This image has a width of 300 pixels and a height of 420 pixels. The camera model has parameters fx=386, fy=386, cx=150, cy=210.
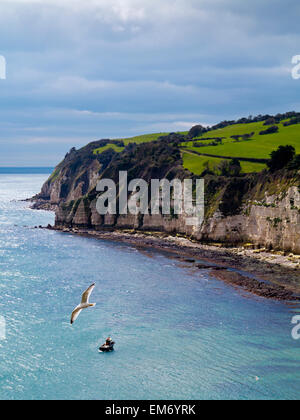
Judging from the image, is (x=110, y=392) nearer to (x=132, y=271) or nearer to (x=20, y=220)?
(x=132, y=271)

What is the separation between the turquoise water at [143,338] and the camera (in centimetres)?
2919

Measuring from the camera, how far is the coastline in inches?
2037

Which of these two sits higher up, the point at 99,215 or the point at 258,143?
the point at 258,143

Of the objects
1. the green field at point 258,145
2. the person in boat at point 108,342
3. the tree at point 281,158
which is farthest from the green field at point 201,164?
the person in boat at point 108,342

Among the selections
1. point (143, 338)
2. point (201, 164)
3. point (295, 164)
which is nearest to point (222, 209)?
point (295, 164)

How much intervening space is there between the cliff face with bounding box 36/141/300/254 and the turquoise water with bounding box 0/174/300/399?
17.2 metres

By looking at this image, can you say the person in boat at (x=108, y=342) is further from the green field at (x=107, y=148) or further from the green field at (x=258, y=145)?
the green field at (x=107, y=148)

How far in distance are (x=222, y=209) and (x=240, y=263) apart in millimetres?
17091

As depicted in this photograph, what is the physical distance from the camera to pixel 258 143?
10931 cm

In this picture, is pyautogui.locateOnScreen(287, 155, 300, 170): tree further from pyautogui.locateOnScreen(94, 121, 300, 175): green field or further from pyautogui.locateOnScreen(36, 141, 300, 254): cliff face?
pyautogui.locateOnScreen(94, 121, 300, 175): green field

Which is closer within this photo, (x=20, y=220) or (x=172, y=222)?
(x=172, y=222)

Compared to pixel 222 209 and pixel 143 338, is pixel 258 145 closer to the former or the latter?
pixel 222 209
